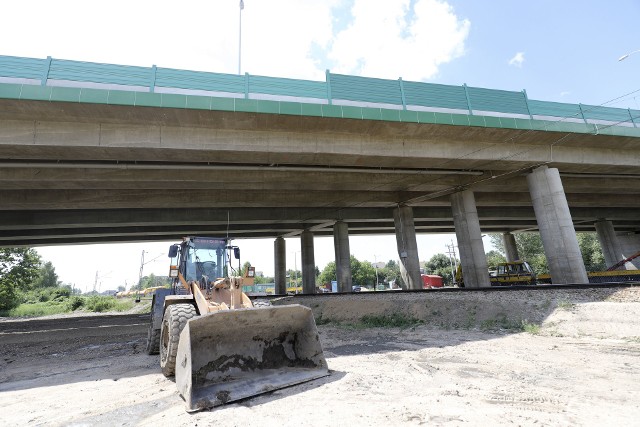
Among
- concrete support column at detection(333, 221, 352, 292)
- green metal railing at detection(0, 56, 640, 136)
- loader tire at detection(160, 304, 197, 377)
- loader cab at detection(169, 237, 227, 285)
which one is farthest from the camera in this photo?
concrete support column at detection(333, 221, 352, 292)

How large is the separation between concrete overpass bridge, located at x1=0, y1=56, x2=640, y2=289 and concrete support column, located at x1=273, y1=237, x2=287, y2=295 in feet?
38.5

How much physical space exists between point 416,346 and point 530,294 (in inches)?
281

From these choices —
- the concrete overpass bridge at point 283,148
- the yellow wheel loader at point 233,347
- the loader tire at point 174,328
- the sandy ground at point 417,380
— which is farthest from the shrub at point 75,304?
the loader tire at point 174,328

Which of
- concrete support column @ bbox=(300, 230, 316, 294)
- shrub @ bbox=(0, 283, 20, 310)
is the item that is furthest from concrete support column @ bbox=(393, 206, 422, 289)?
shrub @ bbox=(0, 283, 20, 310)

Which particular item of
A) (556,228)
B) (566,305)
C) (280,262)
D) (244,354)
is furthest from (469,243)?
(280,262)

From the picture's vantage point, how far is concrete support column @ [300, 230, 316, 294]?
33375 mm

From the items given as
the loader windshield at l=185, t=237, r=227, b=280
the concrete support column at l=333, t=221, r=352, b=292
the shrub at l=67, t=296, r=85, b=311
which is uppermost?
the concrete support column at l=333, t=221, r=352, b=292

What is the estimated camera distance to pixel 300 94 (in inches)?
529

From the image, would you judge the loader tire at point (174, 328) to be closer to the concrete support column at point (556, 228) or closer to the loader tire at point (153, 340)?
the loader tire at point (153, 340)

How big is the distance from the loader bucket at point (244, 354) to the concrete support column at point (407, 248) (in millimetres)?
19534

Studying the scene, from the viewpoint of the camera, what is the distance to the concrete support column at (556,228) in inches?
650

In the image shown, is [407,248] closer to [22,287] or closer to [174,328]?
[174,328]

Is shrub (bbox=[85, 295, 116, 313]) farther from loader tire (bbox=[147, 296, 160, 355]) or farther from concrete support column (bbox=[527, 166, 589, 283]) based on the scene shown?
concrete support column (bbox=[527, 166, 589, 283])

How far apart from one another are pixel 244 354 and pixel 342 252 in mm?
24185
